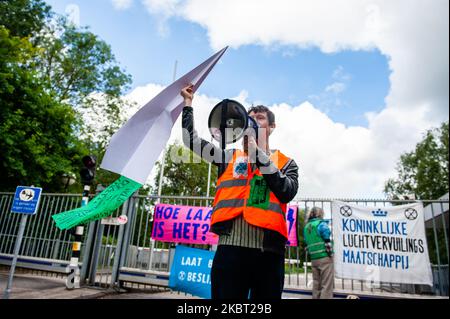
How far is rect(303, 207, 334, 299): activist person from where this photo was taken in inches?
244

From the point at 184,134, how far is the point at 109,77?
24440 millimetres

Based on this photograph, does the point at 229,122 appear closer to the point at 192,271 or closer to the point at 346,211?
the point at 192,271

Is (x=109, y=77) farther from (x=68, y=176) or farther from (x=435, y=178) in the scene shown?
(x=435, y=178)

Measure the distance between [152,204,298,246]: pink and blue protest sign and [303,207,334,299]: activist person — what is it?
57 cm

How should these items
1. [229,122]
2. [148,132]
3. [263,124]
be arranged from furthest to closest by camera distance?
[148,132]
[263,124]
[229,122]

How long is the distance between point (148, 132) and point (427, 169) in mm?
35594

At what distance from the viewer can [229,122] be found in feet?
6.88

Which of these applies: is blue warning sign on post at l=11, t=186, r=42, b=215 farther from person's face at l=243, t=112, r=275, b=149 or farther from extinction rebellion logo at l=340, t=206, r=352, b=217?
extinction rebellion logo at l=340, t=206, r=352, b=217

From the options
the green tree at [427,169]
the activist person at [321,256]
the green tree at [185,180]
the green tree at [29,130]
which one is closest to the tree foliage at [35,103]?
the green tree at [29,130]

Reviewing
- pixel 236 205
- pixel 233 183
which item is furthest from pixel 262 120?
pixel 236 205

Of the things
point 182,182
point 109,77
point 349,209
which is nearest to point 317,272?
point 349,209

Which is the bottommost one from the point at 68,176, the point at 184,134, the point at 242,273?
the point at 242,273

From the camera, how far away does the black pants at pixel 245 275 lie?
5.98 feet
